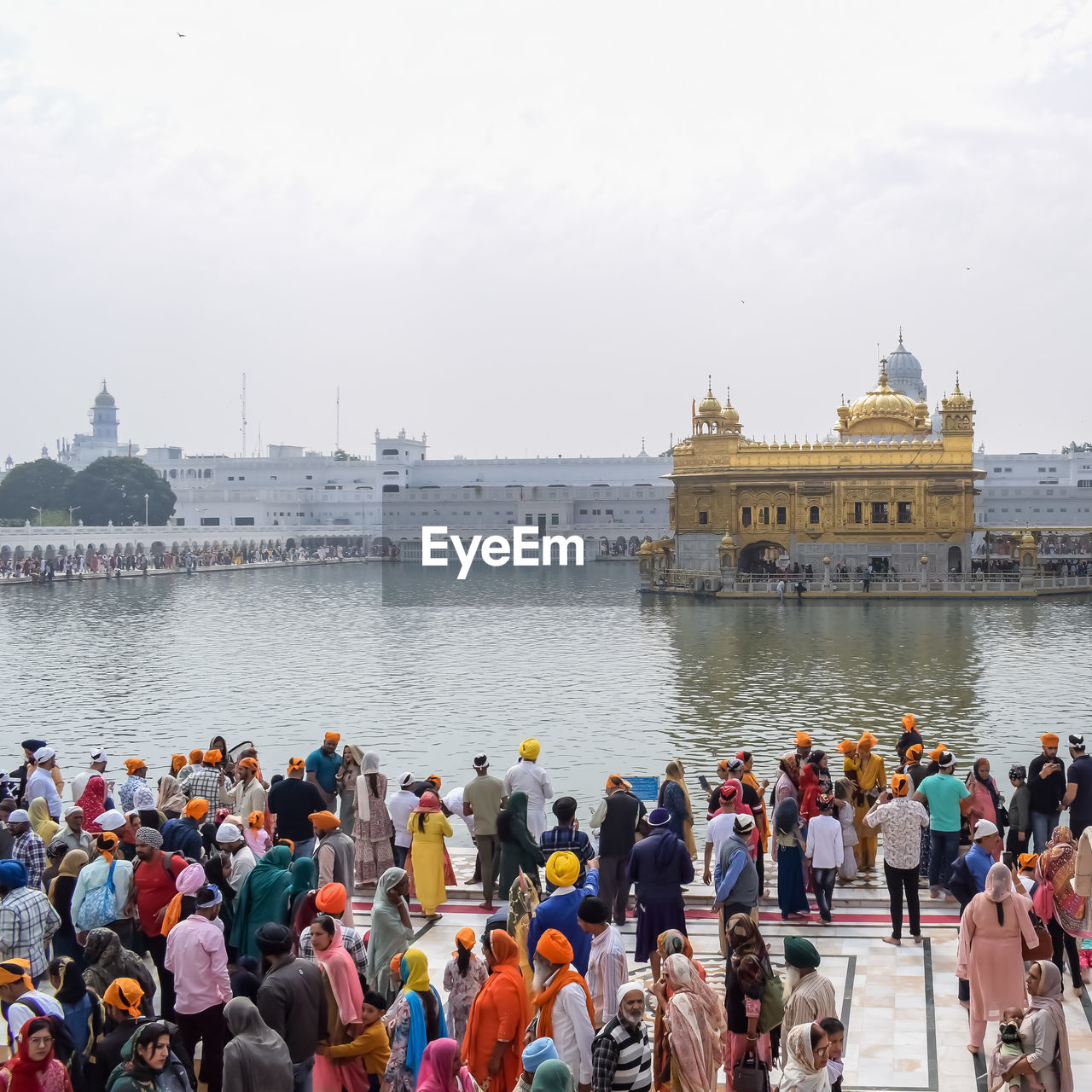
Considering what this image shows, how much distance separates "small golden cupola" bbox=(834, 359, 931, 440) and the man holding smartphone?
4451cm

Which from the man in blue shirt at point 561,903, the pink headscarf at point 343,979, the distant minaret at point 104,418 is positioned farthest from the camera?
the distant minaret at point 104,418

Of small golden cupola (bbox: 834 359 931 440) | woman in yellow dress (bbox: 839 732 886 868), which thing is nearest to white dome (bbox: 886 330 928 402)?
small golden cupola (bbox: 834 359 931 440)

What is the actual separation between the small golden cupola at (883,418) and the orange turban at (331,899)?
4937cm

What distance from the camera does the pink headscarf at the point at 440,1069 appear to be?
579 cm

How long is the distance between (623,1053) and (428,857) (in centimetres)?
460

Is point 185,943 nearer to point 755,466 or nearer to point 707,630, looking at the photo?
point 707,630

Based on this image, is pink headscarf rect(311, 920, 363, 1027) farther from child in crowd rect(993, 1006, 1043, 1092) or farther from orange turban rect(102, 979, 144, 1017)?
child in crowd rect(993, 1006, 1043, 1092)

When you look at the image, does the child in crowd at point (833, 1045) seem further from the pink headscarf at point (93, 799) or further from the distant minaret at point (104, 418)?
the distant minaret at point (104, 418)

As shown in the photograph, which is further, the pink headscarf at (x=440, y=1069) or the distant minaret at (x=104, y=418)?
the distant minaret at (x=104, y=418)

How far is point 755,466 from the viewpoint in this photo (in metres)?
51.0

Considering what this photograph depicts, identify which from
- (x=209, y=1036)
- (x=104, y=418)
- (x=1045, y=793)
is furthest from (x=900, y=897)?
(x=104, y=418)

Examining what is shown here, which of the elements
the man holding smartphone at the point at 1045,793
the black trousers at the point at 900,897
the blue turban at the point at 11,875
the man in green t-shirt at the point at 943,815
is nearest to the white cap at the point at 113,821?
the blue turban at the point at 11,875

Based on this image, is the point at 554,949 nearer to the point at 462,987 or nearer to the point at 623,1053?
the point at 623,1053

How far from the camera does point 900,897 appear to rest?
963cm
